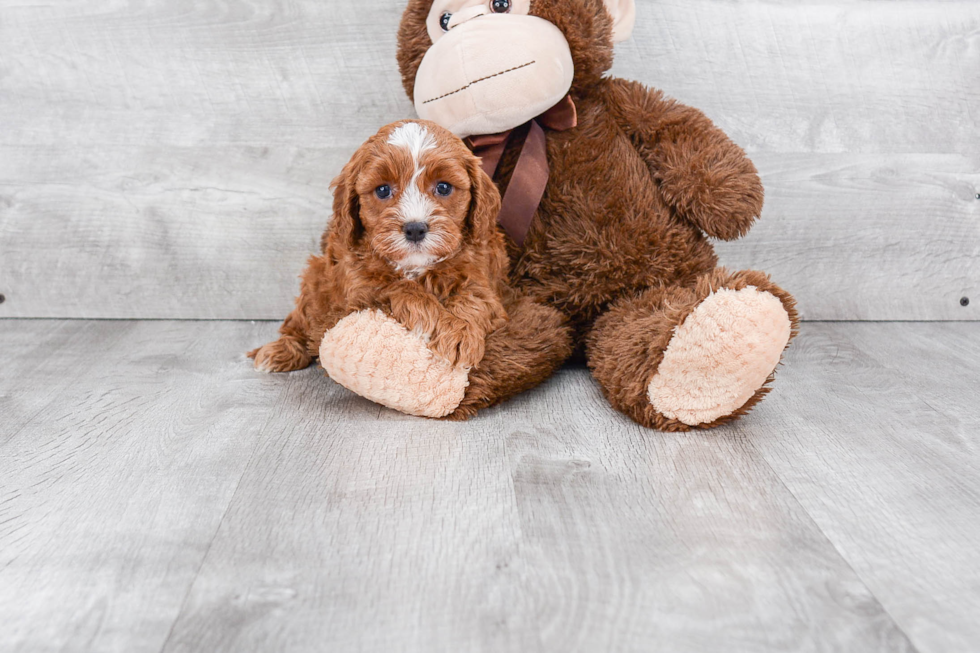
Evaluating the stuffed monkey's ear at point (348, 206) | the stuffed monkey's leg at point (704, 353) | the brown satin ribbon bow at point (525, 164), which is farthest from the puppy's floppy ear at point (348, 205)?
the stuffed monkey's leg at point (704, 353)

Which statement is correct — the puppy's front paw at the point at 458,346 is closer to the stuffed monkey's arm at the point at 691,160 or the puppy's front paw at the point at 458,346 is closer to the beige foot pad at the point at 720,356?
the beige foot pad at the point at 720,356

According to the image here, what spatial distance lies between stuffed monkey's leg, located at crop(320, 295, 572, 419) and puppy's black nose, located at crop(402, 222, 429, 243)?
116mm

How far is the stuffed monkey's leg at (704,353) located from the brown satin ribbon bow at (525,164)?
23 cm

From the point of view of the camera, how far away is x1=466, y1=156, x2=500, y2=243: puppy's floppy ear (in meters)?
1.08

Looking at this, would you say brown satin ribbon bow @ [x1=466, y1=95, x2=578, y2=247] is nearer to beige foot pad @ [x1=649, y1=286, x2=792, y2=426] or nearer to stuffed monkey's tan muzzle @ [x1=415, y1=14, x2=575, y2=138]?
stuffed monkey's tan muzzle @ [x1=415, y1=14, x2=575, y2=138]

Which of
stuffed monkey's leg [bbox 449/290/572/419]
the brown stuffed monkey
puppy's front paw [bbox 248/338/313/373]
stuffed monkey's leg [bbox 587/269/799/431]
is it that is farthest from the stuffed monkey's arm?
puppy's front paw [bbox 248/338/313/373]

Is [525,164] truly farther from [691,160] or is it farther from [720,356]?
[720,356]

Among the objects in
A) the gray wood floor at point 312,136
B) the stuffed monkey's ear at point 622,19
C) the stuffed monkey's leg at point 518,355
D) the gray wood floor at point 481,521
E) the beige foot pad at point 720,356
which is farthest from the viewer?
the gray wood floor at point 312,136

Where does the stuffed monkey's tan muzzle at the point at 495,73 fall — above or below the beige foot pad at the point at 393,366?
above

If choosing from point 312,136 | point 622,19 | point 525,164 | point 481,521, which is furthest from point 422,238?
point 312,136

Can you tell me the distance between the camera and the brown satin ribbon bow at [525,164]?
120cm

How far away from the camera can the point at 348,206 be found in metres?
1.09

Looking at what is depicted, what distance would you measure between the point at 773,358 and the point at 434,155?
491mm

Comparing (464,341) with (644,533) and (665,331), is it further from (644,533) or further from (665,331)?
(644,533)
